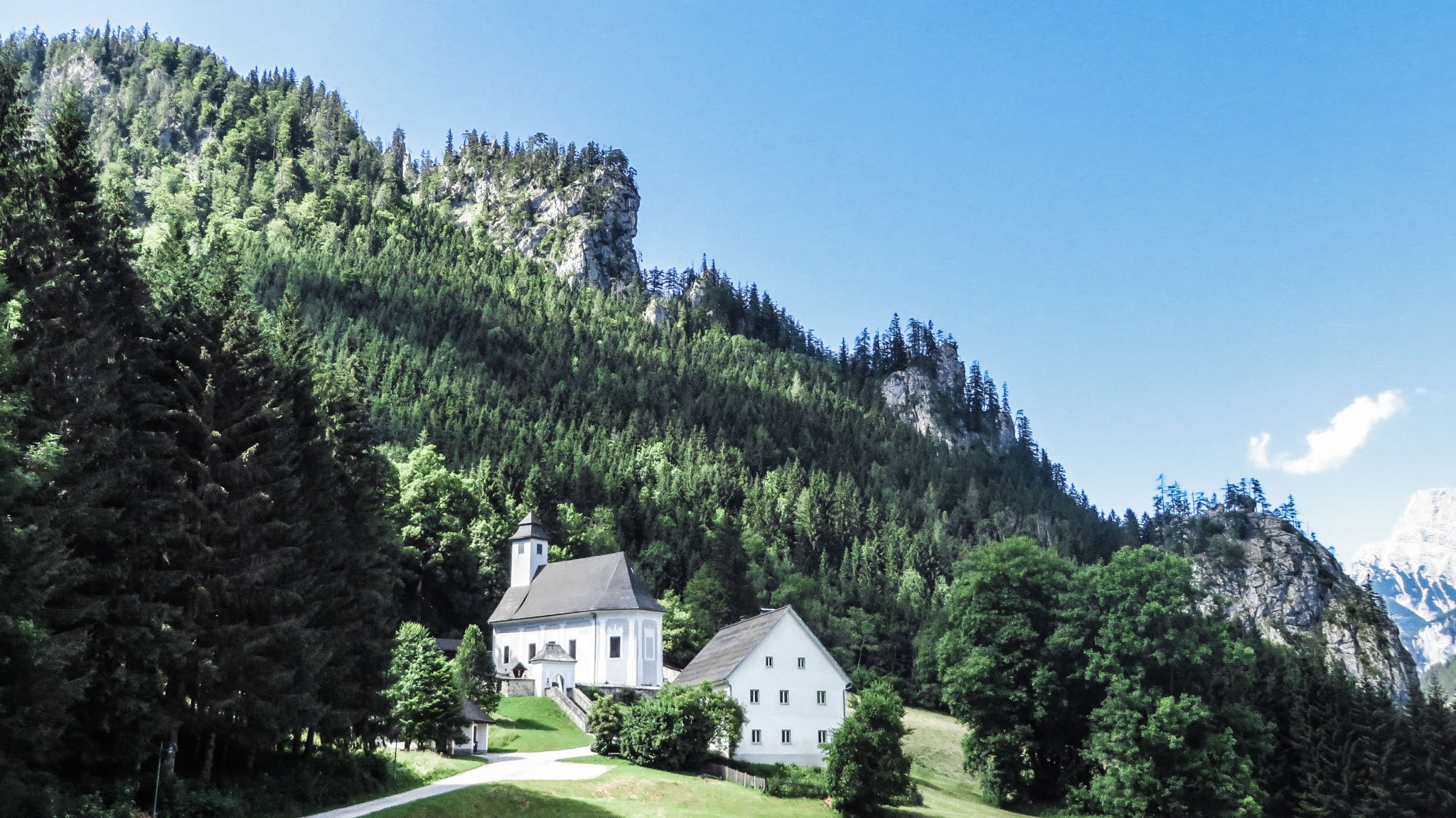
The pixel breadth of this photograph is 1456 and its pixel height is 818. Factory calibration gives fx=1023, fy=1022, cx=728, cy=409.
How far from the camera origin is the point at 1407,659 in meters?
158

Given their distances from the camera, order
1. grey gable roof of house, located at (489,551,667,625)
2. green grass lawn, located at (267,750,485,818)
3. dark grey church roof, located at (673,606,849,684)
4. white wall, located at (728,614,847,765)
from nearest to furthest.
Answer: green grass lawn, located at (267,750,485,818) < white wall, located at (728,614,847,765) < dark grey church roof, located at (673,606,849,684) < grey gable roof of house, located at (489,551,667,625)

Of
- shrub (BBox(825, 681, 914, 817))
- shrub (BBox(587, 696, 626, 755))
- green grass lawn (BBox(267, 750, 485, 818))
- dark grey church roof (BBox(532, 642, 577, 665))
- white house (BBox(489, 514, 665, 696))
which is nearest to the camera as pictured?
green grass lawn (BBox(267, 750, 485, 818))

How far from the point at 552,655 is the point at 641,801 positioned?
32.0m

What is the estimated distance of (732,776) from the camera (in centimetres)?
5034

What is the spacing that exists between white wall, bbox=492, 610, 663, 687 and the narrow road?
16446mm

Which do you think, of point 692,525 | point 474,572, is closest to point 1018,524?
point 692,525

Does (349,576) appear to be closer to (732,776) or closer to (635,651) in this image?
(732,776)

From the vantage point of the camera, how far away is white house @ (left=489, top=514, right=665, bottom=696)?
237 ft

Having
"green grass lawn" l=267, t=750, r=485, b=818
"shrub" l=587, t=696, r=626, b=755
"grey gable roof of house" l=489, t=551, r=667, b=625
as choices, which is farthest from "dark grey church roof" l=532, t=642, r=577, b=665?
"green grass lawn" l=267, t=750, r=485, b=818

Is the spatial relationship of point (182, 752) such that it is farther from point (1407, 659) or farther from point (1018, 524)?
point (1407, 659)

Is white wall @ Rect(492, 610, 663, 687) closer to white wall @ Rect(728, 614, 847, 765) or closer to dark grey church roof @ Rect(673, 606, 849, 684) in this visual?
dark grey church roof @ Rect(673, 606, 849, 684)

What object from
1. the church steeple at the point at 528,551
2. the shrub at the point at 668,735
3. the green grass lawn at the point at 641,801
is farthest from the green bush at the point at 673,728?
the church steeple at the point at 528,551

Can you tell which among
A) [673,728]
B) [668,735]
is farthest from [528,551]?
[668,735]

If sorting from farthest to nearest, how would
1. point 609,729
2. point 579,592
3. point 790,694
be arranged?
point 579,592, point 790,694, point 609,729
